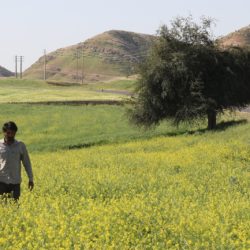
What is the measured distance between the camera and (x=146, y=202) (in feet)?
38.4

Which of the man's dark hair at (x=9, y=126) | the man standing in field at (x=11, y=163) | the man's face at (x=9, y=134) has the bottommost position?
the man standing in field at (x=11, y=163)

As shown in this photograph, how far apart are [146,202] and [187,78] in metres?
23.7

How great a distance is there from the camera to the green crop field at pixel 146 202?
8.90 m

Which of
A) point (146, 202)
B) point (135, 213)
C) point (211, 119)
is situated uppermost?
point (211, 119)

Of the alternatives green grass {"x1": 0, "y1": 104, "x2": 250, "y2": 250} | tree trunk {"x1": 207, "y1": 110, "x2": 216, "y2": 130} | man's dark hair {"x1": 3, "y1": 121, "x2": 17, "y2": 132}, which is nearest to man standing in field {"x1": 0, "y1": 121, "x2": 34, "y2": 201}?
man's dark hair {"x1": 3, "y1": 121, "x2": 17, "y2": 132}

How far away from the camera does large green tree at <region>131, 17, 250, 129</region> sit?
114 ft

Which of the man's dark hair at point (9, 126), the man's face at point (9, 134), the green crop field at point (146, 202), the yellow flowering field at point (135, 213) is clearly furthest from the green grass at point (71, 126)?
the man's dark hair at point (9, 126)

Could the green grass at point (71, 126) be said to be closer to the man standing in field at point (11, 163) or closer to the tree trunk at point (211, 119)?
the tree trunk at point (211, 119)

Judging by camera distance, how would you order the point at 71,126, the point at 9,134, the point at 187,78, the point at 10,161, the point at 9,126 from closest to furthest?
the point at 9,126 → the point at 9,134 → the point at 10,161 → the point at 187,78 → the point at 71,126

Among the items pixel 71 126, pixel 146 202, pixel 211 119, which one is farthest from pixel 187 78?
pixel 146 202

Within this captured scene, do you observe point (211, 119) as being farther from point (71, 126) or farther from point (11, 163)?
point (11, 163)

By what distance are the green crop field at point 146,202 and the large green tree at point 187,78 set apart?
154 inches

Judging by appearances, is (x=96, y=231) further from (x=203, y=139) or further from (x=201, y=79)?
(x=201, y=79)

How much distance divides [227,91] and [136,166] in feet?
54.8
